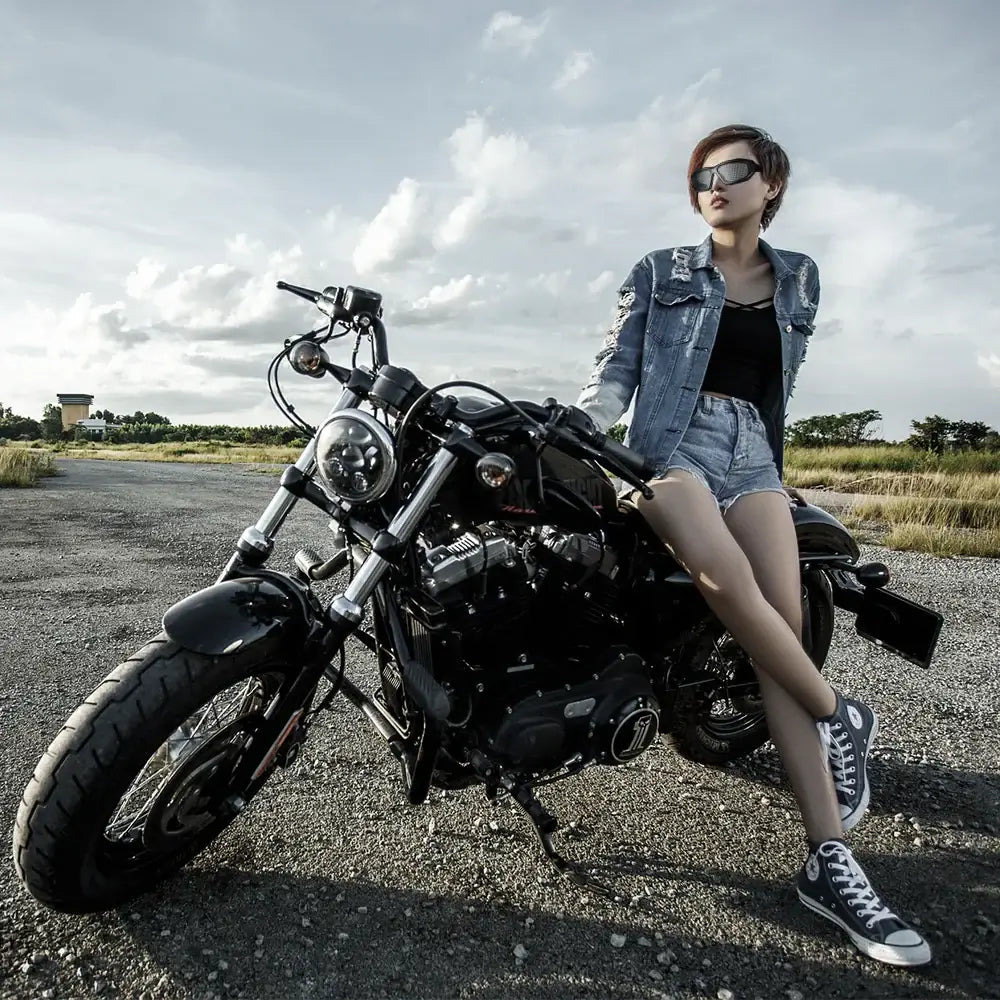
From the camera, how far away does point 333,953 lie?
6.57ft

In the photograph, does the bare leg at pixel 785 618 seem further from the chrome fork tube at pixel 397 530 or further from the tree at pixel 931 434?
the tree at pixel 931 434

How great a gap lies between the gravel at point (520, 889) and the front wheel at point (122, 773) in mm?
159

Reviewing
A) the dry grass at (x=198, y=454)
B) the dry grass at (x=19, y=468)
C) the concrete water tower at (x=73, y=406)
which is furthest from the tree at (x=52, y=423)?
the dry grass at (x=19, y=468)

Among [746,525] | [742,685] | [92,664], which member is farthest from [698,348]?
[92,664]

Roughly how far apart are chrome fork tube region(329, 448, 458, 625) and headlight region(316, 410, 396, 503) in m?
0.08

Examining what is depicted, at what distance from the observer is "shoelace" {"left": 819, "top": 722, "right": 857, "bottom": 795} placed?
2.54m

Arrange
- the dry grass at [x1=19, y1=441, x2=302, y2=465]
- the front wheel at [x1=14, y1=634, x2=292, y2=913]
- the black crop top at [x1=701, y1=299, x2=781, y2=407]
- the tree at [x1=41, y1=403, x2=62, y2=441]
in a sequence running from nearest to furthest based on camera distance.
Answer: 1. the front wheel at [x1=14, y1=634, x2=292, y2=913]
2. the black crop top at [x1=701, y1=299, x2=781, y2=407]
3. the dry grass at [x1=19, y1=441, x2=302, y2=465]
4. the tree at [x1=41, y1=403, x2=62, y2=441]

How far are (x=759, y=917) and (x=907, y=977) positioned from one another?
0.38 meters

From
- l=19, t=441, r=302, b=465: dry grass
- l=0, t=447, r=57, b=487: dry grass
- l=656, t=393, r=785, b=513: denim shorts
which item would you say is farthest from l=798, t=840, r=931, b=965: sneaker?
l=19, t=441, r=302, b=465: dry grass

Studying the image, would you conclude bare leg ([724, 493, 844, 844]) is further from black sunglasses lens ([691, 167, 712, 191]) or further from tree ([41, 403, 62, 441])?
tree ([41, 403, 62, 441])

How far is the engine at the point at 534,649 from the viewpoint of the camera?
2197mm

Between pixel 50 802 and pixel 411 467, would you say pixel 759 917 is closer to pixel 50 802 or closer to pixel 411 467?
pixel 411 467

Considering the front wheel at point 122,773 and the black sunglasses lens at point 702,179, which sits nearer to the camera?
the front wheel at point 122,773

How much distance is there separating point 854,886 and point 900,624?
3.49ft
